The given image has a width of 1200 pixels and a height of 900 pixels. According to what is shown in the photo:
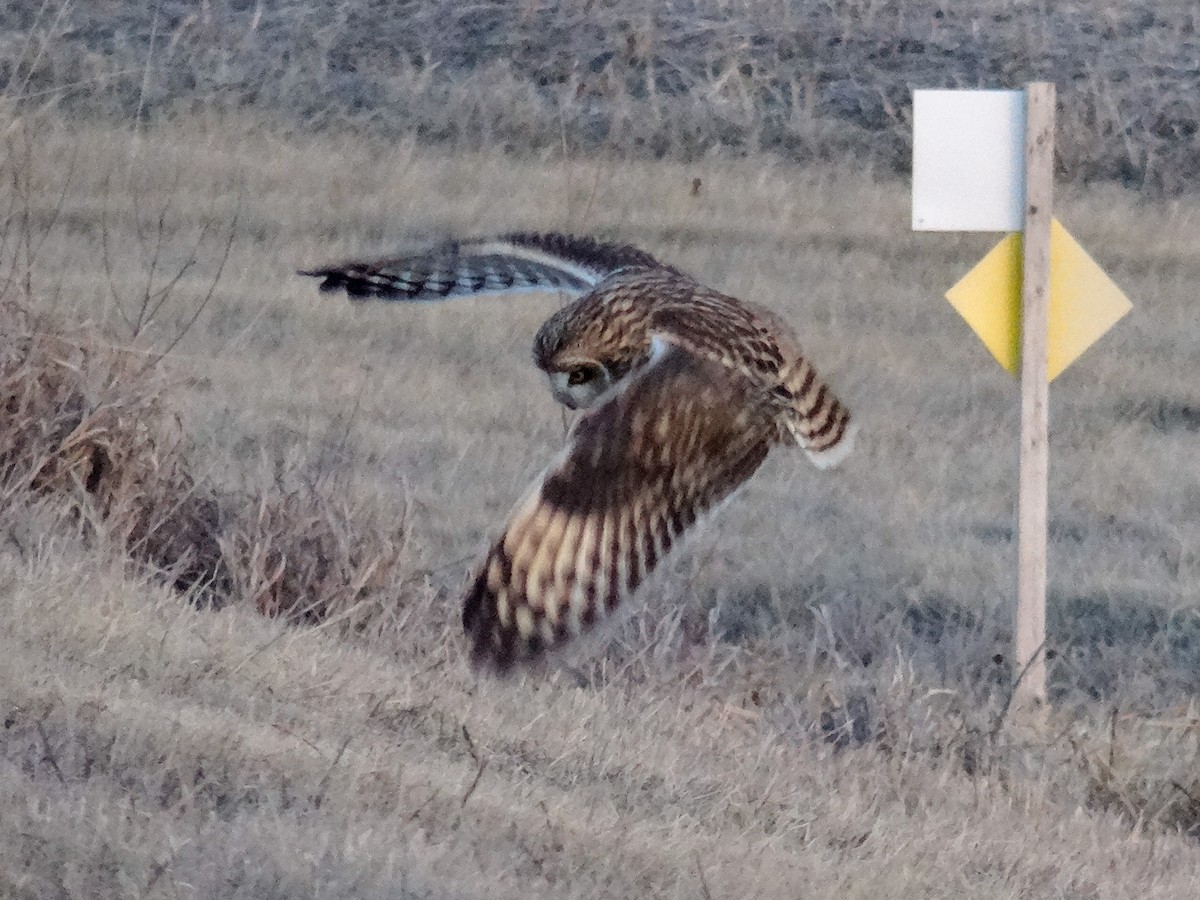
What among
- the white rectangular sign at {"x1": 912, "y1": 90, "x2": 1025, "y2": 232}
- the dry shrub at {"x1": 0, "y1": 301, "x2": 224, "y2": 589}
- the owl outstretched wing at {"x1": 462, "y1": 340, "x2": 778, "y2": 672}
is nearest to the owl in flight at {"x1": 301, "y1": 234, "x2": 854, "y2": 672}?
the owl outstretched wing at {"x1": 462, "y1": 340, "x2": 778, "y2": 672}

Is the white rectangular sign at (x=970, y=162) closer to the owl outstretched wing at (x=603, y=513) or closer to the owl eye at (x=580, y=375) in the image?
the owl eye at (x=580, y=375)

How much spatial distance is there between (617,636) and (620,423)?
1.96 metres

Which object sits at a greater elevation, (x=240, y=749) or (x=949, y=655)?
(x=240, y=749)

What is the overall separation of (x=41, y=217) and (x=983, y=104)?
479cm

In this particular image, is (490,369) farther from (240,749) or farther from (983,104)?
Answer: (240,749)

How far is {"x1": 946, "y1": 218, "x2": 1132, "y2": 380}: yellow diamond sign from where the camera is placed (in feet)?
17.7

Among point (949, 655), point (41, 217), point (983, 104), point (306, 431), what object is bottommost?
point (949, 655)

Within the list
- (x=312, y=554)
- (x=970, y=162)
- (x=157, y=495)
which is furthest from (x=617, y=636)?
(x=970, y=162)

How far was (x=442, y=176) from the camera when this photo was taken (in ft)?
31.2

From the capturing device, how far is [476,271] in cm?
502

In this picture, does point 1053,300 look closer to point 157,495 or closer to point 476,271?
point 476,271

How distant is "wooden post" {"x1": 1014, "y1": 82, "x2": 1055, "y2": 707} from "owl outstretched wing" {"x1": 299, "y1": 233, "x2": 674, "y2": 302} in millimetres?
1026

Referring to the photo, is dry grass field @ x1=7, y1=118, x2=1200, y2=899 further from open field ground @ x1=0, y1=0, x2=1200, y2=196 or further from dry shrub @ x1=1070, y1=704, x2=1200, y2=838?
open field ground @ x1=0, y1=0, x2=1200, y2=196

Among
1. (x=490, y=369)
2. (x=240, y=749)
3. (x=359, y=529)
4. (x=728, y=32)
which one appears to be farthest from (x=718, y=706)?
(x=728, y=32)
